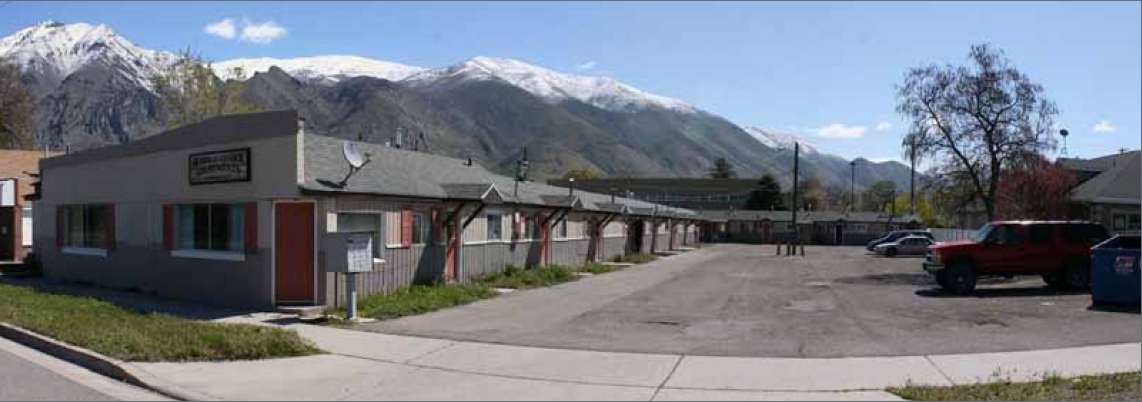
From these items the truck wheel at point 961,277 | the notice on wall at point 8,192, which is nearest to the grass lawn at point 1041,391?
the truck wheel at point 961,277

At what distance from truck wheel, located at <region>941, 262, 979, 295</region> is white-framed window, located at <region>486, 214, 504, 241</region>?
1211 centimetres

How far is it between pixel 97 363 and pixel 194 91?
48.4 m

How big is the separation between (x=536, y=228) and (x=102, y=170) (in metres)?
13.2

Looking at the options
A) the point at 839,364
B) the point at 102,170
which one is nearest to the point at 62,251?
the point at 102,170

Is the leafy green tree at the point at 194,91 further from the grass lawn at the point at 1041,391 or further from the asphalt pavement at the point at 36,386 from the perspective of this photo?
the grass lawn at the point at 1041,391

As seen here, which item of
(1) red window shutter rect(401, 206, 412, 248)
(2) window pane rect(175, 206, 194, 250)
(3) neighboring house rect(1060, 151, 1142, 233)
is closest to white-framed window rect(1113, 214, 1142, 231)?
(3) neighboring house rect(1060, 151, 1142, 233)

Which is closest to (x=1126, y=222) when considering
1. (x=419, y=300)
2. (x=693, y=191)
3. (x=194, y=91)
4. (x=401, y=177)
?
(x=401, y=177)

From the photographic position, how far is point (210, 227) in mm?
18984

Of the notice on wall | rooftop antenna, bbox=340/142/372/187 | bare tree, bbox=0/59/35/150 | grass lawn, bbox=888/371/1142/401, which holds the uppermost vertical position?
bare tree, bbox=0/59/35/150

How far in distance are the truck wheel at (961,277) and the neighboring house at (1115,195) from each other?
7.33 metres

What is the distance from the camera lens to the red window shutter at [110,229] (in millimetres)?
22953

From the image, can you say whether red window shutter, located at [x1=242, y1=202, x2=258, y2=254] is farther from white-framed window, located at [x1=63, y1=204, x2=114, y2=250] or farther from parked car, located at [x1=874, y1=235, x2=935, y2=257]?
parked car, located at [x1=874, y1=235, x2=935, y2=257]

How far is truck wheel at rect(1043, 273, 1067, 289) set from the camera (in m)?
22.1

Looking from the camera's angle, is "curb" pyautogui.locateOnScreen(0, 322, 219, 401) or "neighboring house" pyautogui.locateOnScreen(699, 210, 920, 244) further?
"neighboring house" pyautogui.locateOnScreen(699, 210, 920, 244)
